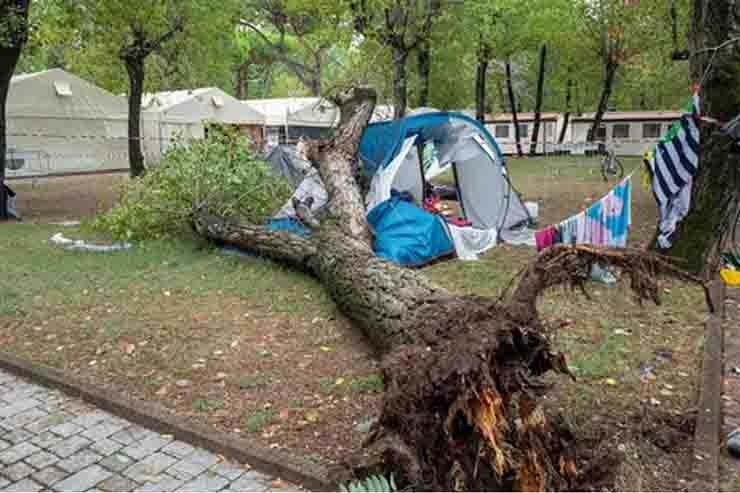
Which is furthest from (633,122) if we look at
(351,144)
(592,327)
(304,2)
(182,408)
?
(182,408)

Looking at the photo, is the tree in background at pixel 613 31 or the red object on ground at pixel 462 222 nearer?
the red object on ground at pixel 462 222

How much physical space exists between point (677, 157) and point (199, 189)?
5480mm

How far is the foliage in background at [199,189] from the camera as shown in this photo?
7.52m

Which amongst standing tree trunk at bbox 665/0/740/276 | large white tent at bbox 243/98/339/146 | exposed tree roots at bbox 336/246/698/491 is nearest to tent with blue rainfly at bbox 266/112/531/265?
standing tree trunk at bbox 665/0/740/276

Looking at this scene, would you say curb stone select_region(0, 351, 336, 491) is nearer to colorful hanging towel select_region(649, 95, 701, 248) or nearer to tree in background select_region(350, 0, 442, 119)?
colorful hanging towel select_region(649, 95, 701, 248)

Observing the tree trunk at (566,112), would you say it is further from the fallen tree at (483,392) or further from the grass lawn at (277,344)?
the fallen tree at (483,392)

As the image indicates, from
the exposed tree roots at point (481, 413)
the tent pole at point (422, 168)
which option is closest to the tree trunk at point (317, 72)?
the tent pole at point (422, 168)

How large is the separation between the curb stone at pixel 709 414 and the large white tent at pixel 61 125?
58.1 feet

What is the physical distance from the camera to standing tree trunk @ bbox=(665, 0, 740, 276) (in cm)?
520

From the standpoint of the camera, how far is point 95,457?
285cm

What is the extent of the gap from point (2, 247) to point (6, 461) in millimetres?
5741

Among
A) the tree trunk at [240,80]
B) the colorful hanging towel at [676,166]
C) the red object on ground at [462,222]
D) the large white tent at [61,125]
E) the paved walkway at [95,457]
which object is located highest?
the tree trunk at [240,80]

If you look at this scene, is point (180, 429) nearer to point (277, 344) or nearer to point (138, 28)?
point (277, 344)

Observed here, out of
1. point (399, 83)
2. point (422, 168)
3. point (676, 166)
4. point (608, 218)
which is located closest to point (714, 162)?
point (676, 166)
